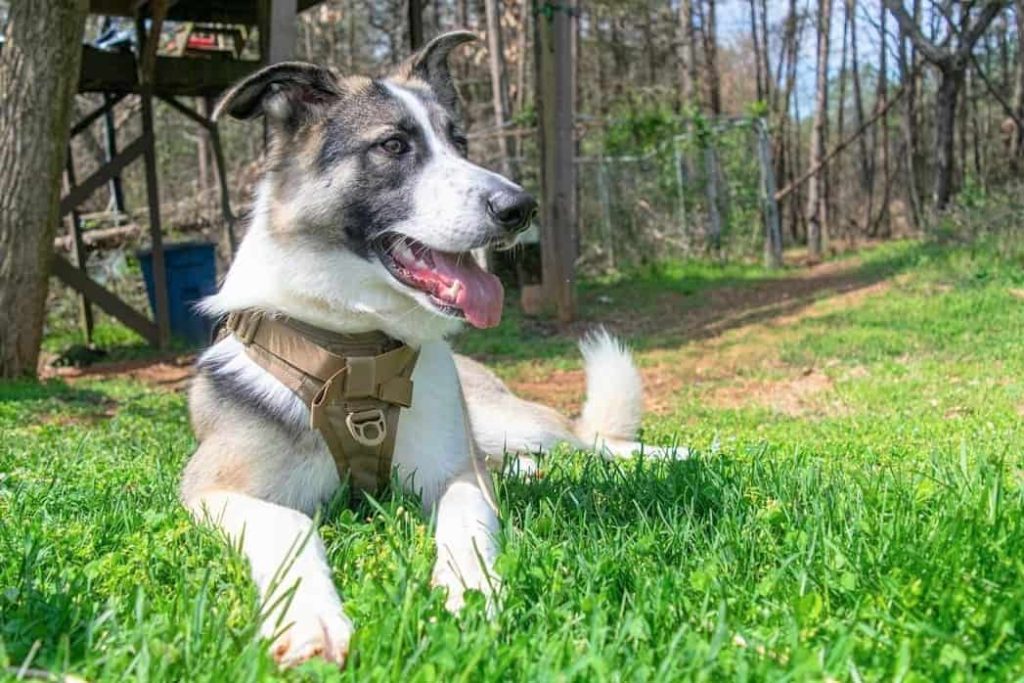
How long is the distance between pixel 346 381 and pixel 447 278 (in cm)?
40

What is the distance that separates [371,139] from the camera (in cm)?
293

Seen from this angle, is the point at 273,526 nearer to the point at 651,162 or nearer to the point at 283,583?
the point at 283,583

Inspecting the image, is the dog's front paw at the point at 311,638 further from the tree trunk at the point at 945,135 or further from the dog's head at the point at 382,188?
the tree trunk at the point at 945,135

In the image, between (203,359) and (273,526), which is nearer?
(273,526)

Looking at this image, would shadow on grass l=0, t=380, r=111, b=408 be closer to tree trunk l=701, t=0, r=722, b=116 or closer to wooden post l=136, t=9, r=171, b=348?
wooden post l=136, t=9, r=171, b=348

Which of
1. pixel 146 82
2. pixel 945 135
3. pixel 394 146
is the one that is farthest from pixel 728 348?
pixel 945 135

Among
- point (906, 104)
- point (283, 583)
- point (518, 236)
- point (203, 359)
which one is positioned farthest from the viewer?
point (906, 104)

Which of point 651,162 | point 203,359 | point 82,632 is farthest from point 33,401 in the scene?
point 651,162

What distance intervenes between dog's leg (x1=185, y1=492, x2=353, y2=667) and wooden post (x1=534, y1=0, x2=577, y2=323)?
8.54 metres

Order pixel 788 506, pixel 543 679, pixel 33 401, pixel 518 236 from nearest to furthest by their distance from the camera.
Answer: pixel 543 679 < pixel 788 506 < pixel 518 236 < pixel 33 401

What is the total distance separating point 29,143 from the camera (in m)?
7.52

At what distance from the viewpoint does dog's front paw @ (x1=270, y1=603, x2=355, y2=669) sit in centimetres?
169

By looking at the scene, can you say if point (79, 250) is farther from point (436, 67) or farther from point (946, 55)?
point (946, 55)

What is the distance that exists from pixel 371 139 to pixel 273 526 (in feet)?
4.02
